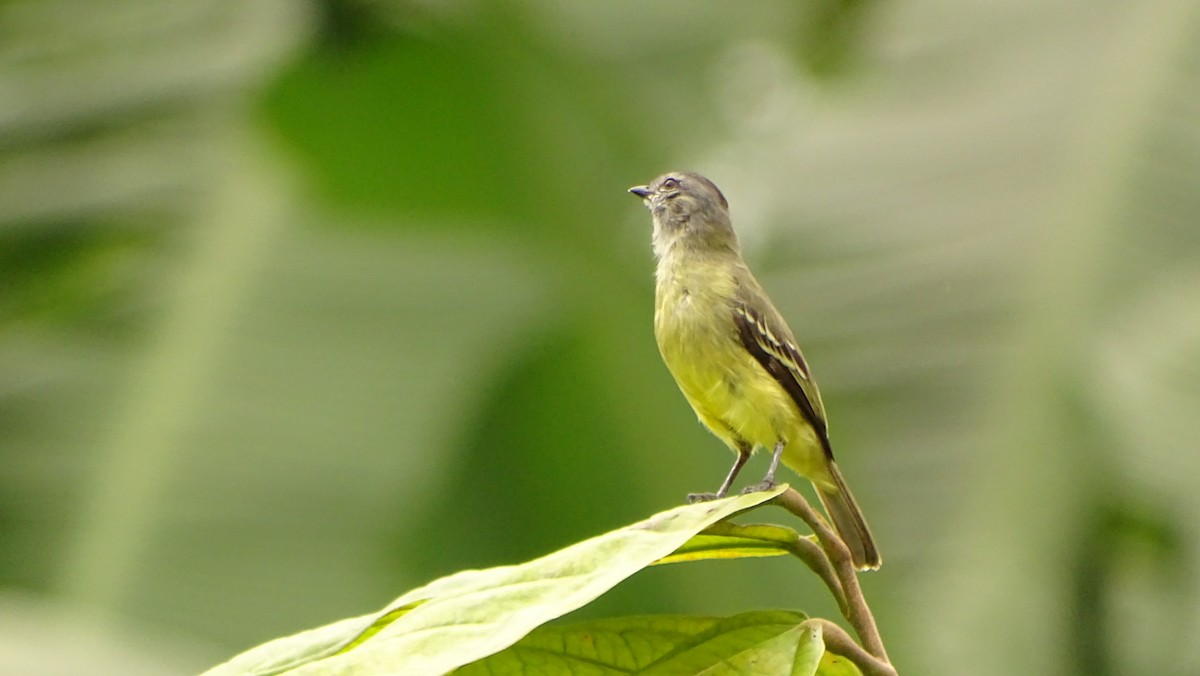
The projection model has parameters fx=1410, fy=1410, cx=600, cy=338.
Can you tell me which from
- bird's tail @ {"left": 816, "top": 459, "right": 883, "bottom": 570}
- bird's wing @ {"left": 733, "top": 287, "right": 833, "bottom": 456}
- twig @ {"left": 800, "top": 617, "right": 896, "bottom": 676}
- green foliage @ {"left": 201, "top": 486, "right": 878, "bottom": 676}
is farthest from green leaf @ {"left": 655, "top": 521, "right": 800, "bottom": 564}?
bird's wing @ {"left": 733, "top": 287, "right": 833, "bottom": 456}

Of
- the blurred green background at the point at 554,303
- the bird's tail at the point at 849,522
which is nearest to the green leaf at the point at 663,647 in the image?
the blurred green background at the point at 554,303

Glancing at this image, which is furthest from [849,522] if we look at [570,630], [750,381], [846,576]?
[570,630]

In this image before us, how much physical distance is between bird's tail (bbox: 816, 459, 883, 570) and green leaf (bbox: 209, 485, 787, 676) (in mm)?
1397

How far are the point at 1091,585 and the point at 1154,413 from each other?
0.44 meters

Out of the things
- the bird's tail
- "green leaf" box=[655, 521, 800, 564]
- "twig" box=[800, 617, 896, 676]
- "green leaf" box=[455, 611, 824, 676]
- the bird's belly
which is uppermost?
the bird's belly

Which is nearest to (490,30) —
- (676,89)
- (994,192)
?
(676,89)

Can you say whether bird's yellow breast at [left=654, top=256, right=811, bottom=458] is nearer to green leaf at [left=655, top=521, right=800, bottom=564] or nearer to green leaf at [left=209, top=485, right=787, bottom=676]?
green leaf at [left=655, top=521, right=800, bottom=564]

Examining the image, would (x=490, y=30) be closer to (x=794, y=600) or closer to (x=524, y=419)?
(x=524, y=419)

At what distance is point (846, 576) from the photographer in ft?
5.78

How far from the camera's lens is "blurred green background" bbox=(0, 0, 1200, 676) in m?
3.07

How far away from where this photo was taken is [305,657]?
156cm

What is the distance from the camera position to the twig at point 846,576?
5.60ft

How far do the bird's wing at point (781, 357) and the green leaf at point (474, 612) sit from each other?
1.40 meters

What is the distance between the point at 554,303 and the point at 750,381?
1.39 meters
